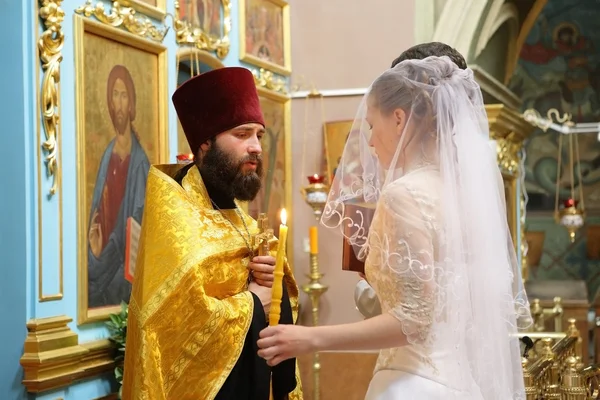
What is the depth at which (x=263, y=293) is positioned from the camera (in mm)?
3518

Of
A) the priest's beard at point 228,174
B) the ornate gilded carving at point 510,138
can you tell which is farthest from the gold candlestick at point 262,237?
the ornate gilded carving at point 510,138

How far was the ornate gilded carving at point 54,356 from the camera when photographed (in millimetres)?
4066

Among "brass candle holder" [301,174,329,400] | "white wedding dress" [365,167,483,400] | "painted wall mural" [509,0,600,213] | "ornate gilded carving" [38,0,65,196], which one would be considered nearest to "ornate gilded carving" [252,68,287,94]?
"brass candle holder" [301,174,329,400]

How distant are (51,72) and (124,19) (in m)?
0.79

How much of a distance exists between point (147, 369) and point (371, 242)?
93 cm

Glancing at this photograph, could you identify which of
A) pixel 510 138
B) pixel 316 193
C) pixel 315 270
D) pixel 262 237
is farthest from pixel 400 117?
pixel 510 138

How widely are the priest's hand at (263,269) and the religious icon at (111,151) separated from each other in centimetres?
130

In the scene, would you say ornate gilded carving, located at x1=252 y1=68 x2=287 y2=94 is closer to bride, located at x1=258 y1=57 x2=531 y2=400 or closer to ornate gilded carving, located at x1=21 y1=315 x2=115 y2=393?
ornate gilded carving, located at x1=21 y1=315 x2=115 y2=393

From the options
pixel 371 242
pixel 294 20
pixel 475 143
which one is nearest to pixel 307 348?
pixel 371 242

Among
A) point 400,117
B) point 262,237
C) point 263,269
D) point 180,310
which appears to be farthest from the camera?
point 263,269

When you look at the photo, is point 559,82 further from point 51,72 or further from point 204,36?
point 51,72

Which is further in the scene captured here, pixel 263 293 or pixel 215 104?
pixel 215 104

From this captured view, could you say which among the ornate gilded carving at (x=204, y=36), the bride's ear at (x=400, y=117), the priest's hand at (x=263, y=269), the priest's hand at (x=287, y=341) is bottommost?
the priest's hand at (x=287, y=341)

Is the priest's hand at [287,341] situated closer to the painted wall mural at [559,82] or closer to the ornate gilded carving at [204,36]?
the ornate gilded carving at [204,36]
